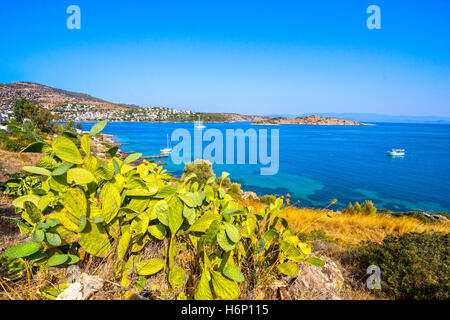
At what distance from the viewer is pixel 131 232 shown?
3.98 feet

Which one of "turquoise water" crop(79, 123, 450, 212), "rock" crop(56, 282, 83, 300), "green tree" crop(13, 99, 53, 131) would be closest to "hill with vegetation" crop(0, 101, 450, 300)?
"rock" crop(56, 282, 83, 300)

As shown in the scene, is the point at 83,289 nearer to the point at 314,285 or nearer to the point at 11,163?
the point at 314,285

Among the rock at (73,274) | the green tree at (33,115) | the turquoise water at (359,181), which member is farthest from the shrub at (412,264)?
the green tree at (33,115)

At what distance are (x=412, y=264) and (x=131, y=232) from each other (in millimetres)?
2950

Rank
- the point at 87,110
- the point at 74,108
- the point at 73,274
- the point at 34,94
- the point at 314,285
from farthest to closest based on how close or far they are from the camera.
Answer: the point at 87,110
the point at 74,108
the point at 34,94
the point at 314,285
the point at 73,274

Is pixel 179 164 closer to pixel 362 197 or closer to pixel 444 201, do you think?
pixel 362 197

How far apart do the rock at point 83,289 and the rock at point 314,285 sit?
1.16 meters

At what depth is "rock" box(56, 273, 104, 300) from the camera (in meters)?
0.89

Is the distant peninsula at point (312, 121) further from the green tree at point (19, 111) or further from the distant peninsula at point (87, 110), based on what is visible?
the green tree at point (19, 111)

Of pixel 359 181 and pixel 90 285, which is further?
pixel 359 181

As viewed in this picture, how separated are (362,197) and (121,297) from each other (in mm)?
22407

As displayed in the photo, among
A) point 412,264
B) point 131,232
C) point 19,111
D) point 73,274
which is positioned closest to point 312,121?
point 19,111

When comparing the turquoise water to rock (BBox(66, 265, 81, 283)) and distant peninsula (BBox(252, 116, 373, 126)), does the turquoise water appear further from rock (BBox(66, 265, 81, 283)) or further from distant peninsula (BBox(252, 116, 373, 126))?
distant peninsula (BBox(252, 116, 373, 126))

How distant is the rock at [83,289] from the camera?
0.89 metres
